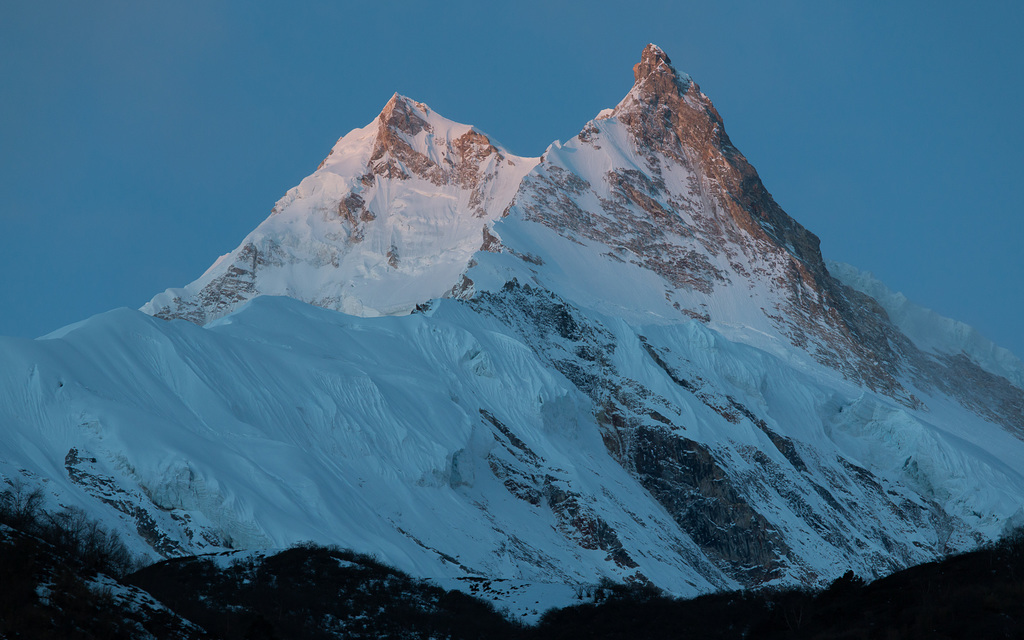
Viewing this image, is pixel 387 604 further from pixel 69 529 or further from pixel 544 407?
pixel 544 407

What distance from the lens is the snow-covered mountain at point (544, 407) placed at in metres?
58.5

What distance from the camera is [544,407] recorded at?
9500cm

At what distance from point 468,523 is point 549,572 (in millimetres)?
6336

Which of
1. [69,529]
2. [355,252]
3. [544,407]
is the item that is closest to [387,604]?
[69,529]

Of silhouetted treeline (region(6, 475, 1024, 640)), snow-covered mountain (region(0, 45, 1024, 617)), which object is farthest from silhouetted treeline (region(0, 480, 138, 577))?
snow-covered mountain (region(0, 45, 1024, 617))

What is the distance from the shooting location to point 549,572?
70.4 m

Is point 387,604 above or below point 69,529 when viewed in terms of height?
below

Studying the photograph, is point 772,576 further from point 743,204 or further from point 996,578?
point 743,204

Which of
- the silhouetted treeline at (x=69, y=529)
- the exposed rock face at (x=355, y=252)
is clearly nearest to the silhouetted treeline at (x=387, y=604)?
the silhouetted treeline at (x=69, y=529)

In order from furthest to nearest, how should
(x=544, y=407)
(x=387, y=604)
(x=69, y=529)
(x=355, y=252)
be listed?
1. (x=355, y=252)
2. (x=544, y=407)
3. (x=69, y=529)
4. (x=387, y=604)

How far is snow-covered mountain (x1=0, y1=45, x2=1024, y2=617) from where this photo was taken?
5850 cm

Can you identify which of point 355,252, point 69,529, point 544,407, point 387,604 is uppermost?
point 355,252

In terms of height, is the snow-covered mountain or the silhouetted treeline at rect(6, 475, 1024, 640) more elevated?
the snow-covered mountain

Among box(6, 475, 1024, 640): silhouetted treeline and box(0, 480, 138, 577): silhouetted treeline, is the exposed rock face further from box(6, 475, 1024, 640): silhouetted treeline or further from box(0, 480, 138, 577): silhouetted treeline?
box(6, 475, 1024, 640): silhouetted treeline
